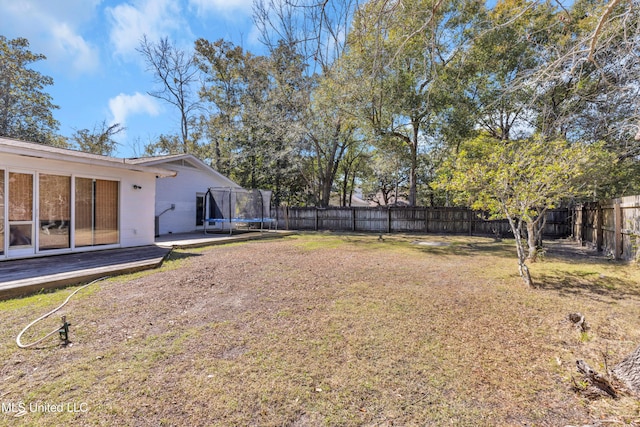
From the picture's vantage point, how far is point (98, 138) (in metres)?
20.4

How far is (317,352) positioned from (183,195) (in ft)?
36.9

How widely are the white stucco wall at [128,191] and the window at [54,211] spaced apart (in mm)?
169

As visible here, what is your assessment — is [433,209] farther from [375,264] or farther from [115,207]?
[115,207]

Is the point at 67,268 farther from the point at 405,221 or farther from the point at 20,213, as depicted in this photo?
the point at 405,221

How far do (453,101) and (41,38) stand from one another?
71.9ft

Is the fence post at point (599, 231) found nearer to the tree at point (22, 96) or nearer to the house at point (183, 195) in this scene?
the house at point (183, 195)

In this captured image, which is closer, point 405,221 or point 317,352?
point 317,352

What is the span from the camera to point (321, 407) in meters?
1.96

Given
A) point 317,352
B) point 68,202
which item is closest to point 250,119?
point 68,202

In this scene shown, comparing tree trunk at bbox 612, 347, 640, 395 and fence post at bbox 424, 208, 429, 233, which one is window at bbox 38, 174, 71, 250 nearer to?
tree trunk at bbox 612, 347, 640, 395

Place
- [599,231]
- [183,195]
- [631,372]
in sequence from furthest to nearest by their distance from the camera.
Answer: [183,195], [599,231], [631,372]

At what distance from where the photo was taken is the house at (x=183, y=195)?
11297 mm

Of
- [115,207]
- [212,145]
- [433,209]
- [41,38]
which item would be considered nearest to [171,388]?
[115,207]

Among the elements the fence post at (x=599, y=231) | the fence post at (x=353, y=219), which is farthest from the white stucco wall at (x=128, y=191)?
the fence post at (x=599, y=231)
